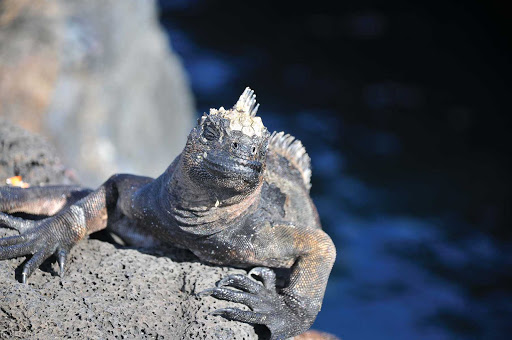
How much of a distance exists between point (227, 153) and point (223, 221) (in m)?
0.50

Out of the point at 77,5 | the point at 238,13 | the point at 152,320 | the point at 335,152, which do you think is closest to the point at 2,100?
the point at 77,5

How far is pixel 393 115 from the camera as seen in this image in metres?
12.2

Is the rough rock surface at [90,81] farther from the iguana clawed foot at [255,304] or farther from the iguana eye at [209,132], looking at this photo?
the iguana eye at [209,132]

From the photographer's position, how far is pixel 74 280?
3.57 metres

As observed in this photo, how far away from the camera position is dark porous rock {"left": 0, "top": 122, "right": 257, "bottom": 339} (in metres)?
3.20

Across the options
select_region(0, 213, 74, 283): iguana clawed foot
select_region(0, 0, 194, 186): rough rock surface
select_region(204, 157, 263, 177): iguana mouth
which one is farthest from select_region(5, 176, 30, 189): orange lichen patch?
select_region(0, 0, 194, 186): rough rock surface

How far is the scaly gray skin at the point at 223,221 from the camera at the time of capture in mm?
3285

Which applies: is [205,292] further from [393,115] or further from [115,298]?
[393,115]

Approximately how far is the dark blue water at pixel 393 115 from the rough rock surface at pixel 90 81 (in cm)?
238

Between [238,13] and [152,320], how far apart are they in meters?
11.2

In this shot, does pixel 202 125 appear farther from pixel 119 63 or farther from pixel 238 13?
pixel 238 13

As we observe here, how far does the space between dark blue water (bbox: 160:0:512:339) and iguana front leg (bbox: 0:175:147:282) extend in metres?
6.79

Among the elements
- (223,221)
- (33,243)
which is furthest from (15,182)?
(223,221)

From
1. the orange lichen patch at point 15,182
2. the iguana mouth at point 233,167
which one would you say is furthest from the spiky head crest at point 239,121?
the orange lichen patch at point 15,182
